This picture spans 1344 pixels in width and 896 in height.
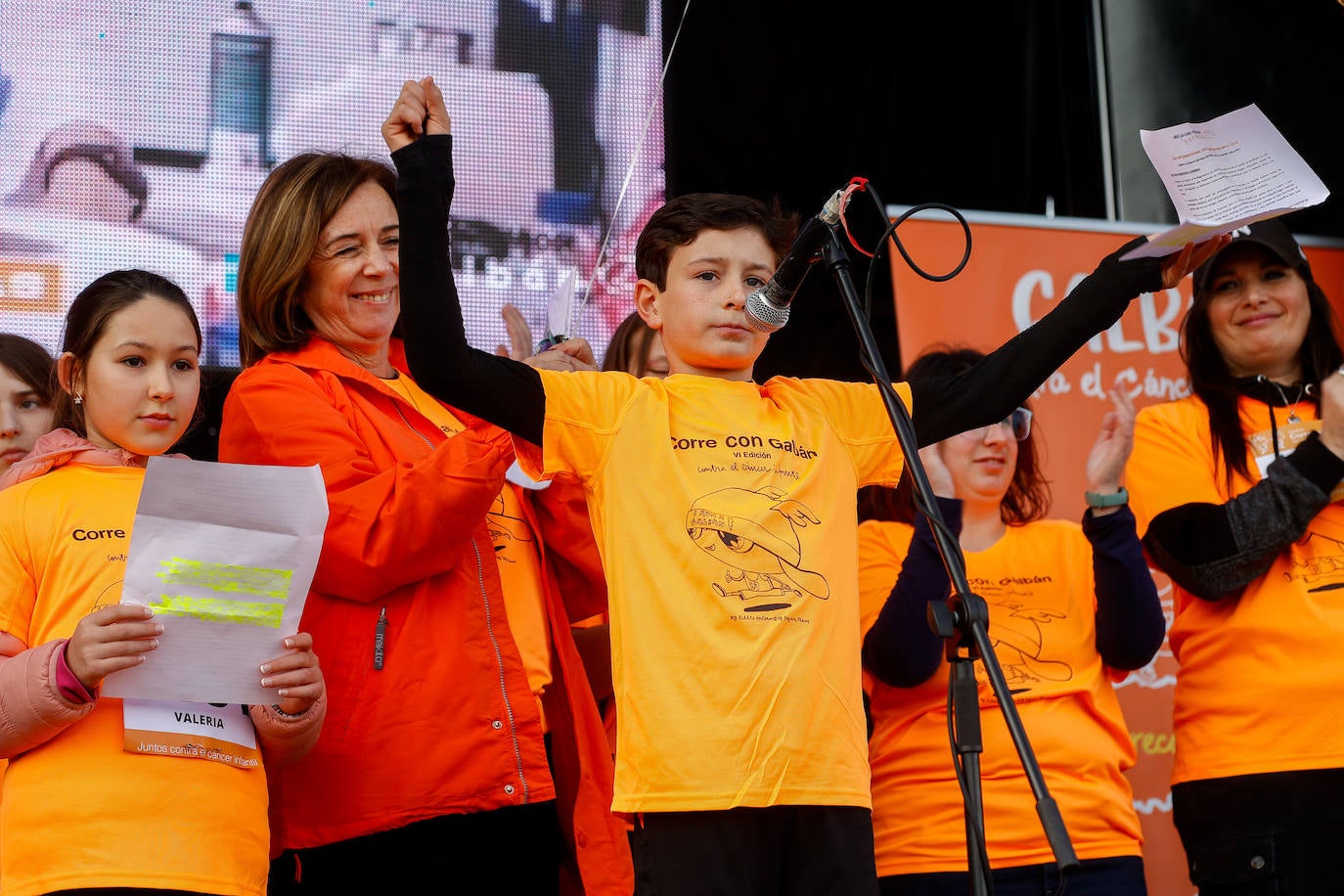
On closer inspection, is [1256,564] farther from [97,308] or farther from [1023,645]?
[97,308]

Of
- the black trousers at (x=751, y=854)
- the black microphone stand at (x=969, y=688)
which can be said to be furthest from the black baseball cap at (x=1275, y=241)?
the black trousers at (x=751, y=854)

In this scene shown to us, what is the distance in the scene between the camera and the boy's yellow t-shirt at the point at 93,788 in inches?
76.9

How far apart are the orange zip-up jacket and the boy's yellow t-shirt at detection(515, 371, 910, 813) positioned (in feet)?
0.66

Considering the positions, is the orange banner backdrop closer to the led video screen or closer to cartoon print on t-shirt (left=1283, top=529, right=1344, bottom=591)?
the led video screen

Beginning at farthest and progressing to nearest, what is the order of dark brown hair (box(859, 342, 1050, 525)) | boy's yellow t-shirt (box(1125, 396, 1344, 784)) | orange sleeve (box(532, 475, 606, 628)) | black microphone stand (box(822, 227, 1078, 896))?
dark brown hair (box(859, 342, 1050, 525)), boy's yellow t-shirt (box(1125, 396, 1344, 784)), orange sleeve (box(532, 475, 606, 628)), black microphone stand (box(822, 227, 1078, 896))

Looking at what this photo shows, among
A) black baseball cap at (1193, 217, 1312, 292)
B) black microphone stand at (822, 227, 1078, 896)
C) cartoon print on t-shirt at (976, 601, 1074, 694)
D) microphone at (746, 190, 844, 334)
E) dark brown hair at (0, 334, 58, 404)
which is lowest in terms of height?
cartoon print on t-shirt at (976, 601, 1074, 694)

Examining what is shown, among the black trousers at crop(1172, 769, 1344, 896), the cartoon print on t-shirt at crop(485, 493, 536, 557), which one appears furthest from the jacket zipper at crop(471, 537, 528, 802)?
the black trousers at crop(1172, 769, 1344, 896)

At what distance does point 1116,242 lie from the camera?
165 inches

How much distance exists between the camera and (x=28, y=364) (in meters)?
2.93

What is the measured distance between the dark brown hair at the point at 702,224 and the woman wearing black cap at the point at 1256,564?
3.45 feet

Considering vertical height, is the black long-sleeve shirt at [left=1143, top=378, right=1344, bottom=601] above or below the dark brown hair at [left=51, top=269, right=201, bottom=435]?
below

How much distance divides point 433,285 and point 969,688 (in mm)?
922

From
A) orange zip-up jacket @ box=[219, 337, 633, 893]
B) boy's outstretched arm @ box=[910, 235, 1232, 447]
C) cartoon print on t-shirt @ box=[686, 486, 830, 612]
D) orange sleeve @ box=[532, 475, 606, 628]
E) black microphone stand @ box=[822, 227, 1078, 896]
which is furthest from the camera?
orange sleeve @ box=[532, 475, 606, 628]

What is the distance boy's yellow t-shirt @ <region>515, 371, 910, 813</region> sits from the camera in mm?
1936
